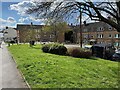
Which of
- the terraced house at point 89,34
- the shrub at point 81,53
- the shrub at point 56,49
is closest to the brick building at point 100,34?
the terraced house at point 89,34

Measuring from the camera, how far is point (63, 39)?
290ft

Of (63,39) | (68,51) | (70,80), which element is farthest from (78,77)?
(63,39)

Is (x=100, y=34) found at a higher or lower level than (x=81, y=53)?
higher

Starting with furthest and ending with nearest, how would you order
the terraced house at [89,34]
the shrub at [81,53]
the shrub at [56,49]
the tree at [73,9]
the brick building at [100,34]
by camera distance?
the brick building at [100,34] → the terraced house at [89,34] → the shrub at [56,49] → the shrub at [81,53] → the tree at [73,9]

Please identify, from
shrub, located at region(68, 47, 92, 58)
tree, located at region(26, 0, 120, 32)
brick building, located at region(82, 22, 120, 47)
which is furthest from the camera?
brick building, located at region(82, 22, 120, 47)

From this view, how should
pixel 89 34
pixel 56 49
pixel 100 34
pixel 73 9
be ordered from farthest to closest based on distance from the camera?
pixel 89 34, pixel 100 34, pixel 56 49, pixel 73 9

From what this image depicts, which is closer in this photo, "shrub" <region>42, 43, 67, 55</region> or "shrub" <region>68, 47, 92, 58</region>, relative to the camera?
"shrub" <region>68, 47, 92, 58</region>

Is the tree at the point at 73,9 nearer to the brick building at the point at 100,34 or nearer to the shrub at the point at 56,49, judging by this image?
the shrub at the point at 56,49

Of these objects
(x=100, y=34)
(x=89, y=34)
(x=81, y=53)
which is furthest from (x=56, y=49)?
(x=89, y=34)

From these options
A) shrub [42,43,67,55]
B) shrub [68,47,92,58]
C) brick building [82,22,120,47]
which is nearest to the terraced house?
brick building [82,22,120,47]

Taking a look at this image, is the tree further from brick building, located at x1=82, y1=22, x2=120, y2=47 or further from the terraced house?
brick building, located at x1=82, y1=22, x2=120, y2=47

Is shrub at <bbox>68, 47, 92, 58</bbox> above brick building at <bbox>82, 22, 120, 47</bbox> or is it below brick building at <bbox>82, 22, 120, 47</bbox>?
below

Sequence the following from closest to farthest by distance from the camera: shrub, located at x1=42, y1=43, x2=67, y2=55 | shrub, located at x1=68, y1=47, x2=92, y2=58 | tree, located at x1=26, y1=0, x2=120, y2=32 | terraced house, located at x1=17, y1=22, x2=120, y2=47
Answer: tree, located at x1=26, y1=0, x2=120, y2=32, shrub, located at x1=68, y1=47, x2=92, y2=58, shrub, located at x1=42, y1=43, x2=67, y2=55, terraced house, located at x1=17, y1=22, x2=120, y2=47

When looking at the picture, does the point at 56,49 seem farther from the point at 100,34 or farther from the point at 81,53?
the point at 100,34
